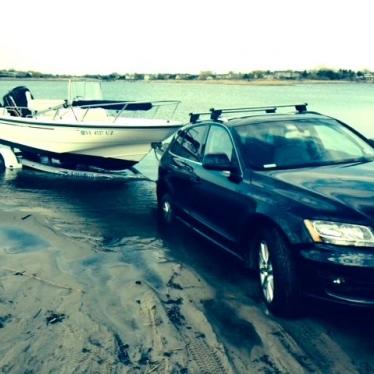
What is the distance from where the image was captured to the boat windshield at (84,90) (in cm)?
1537

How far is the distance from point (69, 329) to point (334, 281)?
6.85 feet

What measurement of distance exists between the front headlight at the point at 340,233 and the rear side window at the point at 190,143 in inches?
103

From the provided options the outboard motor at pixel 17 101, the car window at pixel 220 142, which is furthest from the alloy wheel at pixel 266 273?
the outboard motor at pixel 17 101

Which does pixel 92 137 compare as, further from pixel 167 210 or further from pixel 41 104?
pixel 167 210

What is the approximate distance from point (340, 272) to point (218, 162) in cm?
192

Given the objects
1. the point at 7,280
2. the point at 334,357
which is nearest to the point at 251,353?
Answer: the point at 334,357

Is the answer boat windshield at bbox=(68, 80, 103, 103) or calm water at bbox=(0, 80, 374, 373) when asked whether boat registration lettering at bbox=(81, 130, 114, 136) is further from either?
boat windshield at bbox=(68, 80, 103, 103)

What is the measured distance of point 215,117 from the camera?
675 cm

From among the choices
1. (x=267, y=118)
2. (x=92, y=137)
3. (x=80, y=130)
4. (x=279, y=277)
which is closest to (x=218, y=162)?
(x=267, y=118)

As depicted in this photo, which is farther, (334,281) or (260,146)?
(260,146)

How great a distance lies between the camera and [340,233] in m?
4.21

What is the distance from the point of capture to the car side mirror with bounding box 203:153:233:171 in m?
5.66

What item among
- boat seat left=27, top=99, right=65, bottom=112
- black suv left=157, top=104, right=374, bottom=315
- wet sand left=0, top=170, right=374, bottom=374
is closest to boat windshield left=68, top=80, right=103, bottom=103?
boat seat left=27, top=99, right=65, bottom=112

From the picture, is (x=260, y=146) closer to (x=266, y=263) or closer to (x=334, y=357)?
(x=266, y=263)
